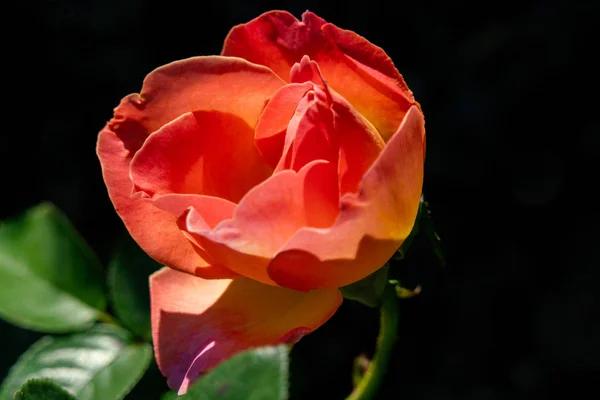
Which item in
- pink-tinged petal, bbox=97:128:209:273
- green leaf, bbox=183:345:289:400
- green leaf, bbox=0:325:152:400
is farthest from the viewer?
green leaf, bbox=0:325:152:400

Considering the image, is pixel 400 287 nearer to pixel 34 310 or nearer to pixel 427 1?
pixel 34 310

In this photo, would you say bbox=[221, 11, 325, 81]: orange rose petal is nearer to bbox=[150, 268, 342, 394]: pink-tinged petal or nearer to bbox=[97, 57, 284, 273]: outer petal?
bbox=[97, 57, 284, 273]: outer petal

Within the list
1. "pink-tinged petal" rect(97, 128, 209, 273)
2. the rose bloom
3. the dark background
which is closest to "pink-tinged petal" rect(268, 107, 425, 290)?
the rose bloom

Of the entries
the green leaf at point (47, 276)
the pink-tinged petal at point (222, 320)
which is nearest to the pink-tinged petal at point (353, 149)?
the pink-tinged petal at point (222, 320)

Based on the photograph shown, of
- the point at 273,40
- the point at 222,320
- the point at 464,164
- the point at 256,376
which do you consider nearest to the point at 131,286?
the point at 222,320

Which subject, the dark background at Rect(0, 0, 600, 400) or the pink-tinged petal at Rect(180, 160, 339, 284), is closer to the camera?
the pink-tinged petal at Rect(180, 160, 339, 284)

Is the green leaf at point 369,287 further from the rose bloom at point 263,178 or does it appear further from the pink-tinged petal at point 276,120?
the pink-tinged petal at point 276,120
